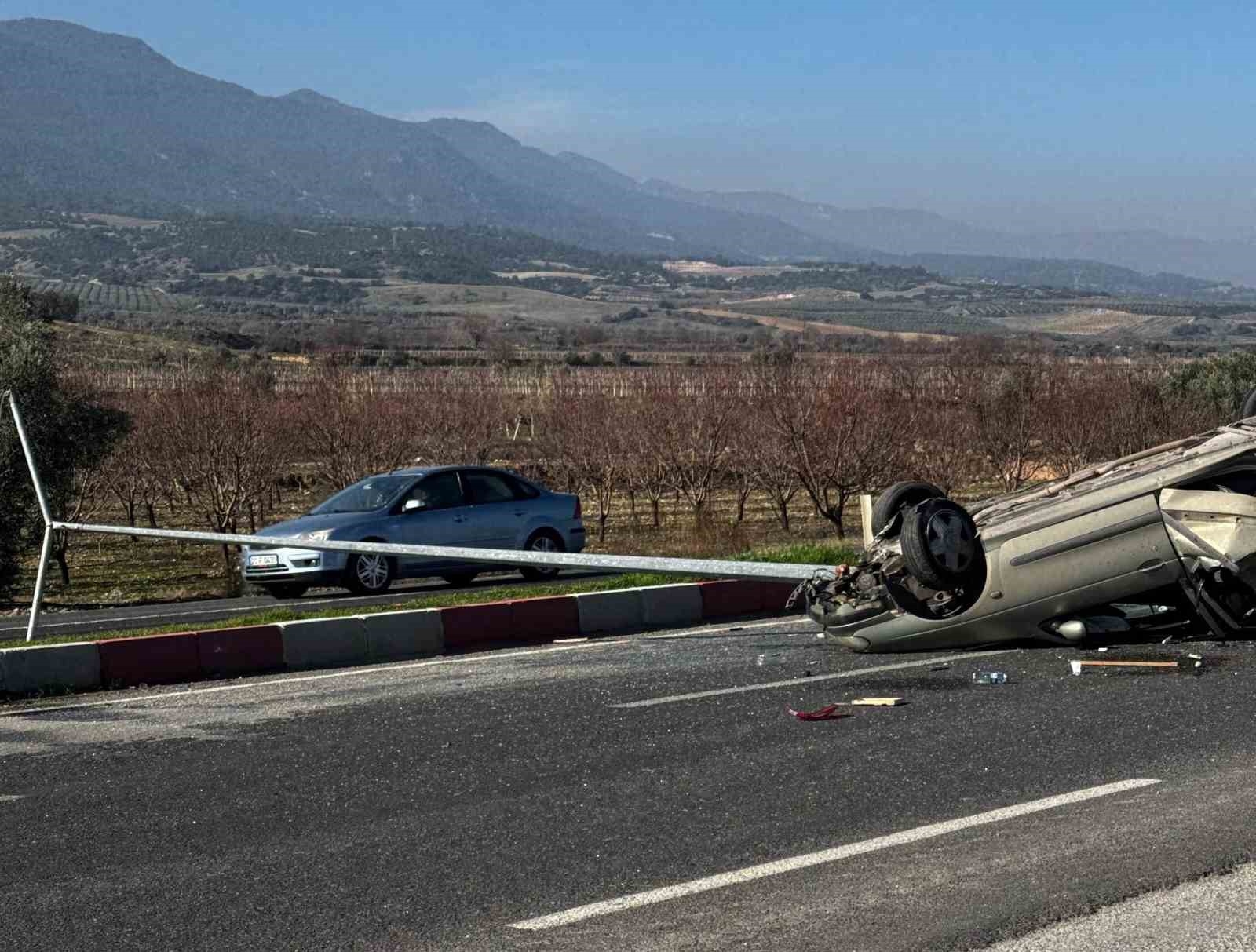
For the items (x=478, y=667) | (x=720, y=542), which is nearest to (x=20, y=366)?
(x=720, y=542)

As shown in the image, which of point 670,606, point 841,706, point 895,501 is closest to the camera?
point 841,706

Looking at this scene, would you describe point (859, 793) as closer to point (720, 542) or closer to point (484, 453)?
point (720, 542)

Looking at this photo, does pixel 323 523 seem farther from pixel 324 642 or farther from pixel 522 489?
pixel 324 642

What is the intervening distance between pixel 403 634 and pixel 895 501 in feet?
13.0

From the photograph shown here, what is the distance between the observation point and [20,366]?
92.0 ft

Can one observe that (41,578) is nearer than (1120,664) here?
No

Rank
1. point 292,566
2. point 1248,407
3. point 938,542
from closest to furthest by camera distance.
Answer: point 938,542 < point 1248,407 < point 292,566

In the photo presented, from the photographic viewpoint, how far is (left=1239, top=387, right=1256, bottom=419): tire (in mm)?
12352

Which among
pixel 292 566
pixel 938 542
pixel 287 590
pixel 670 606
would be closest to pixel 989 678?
pixel 938 542

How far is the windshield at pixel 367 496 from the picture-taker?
20109mm

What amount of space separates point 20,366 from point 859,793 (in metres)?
24.0

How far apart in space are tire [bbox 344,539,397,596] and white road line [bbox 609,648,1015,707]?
10.2 meters

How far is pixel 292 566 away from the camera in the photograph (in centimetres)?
1970

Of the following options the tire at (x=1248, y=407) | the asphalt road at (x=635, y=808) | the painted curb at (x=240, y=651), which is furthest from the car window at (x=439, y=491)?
the tire at (x=1248, y=407)
